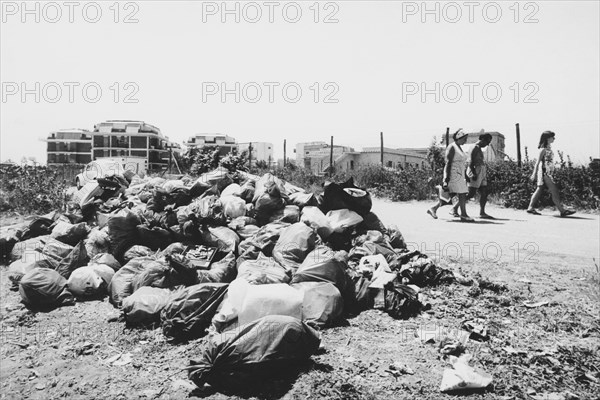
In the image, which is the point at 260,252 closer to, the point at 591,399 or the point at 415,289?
the point at 415,289

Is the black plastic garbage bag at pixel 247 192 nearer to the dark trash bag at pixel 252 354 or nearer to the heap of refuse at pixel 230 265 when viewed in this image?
the heap of refuse at pixel 230 265

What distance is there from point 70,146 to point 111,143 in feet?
45.6

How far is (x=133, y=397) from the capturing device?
230 centimetres

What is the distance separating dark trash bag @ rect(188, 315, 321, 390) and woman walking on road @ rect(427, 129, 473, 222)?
498cm

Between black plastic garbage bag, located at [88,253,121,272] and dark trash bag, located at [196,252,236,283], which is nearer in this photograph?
dark trash bag, located at [196,252,236,283]

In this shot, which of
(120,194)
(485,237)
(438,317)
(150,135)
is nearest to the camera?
(438,317)

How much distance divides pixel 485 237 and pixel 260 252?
3.13 m

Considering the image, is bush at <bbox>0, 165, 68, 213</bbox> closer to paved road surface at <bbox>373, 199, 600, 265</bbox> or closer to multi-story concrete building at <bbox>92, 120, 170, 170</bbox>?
paved road surface at <bbox>373, 199, 600, 265</bbox>

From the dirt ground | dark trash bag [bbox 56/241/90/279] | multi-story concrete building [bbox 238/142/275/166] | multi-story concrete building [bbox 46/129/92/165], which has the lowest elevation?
the dirt ground

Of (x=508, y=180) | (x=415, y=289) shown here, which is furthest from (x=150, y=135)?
(x=415, y=289)

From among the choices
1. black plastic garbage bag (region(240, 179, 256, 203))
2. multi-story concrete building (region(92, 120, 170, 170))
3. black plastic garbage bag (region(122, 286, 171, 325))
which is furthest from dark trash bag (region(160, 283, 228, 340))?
multi-story concrete building (region(92, 120, 170, 170))

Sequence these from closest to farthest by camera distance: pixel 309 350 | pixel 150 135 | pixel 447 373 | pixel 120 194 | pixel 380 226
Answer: pixel 447 373 → pixel 309 350 → pixel 380 226 → pixel 120 194 → pixel 150 135

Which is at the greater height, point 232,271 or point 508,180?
point 508,180

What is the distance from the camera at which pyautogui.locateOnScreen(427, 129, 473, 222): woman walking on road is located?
21.4 feet
